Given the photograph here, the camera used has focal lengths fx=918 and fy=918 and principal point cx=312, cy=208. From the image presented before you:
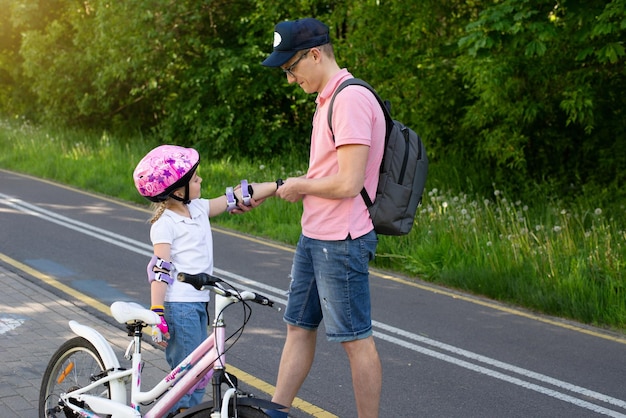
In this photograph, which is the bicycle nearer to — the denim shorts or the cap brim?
the denim shorts

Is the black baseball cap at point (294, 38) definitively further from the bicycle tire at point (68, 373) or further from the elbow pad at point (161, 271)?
the bicycle tire at point (68, 373)

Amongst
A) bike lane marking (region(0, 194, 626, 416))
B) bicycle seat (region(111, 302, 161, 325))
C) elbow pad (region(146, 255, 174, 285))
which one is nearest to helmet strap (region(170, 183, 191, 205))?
elbow pad (region(146, 255, 174, 285))

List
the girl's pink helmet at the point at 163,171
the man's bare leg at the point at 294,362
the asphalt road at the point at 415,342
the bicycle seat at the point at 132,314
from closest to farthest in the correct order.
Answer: the bicycle seat at the point at 132,314
the girl's pink helmet at the point at 163,171
the man's bare leg at the point at 294,362
the asphalt road at the point at 415,342

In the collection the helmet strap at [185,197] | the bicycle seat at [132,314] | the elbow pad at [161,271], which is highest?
the helmet strap at [185,197]

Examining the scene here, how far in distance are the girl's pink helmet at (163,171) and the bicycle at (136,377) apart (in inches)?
20.7

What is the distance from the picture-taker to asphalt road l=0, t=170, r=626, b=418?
5.93m

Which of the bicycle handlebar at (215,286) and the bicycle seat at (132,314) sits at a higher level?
the bicycle handlebar at (215,286)

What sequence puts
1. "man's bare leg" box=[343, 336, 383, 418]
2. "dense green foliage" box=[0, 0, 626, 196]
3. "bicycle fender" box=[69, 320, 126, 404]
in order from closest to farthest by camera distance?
"bicycle fender" box=[69, 320, 126, 404] → "man's bare leg" box=[343, 336, 383, 418] → "dense green foliage" box=[0, 0, 626, 196]

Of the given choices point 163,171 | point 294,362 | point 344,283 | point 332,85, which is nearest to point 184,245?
point 163,171

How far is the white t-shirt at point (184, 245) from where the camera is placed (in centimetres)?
427

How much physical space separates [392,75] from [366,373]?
12.0 m

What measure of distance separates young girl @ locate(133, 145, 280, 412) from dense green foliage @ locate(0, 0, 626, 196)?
295 inches

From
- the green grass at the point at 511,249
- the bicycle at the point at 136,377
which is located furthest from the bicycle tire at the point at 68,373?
the green grass at the point at 511,249

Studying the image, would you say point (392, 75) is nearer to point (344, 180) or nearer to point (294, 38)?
point (294, 38)
